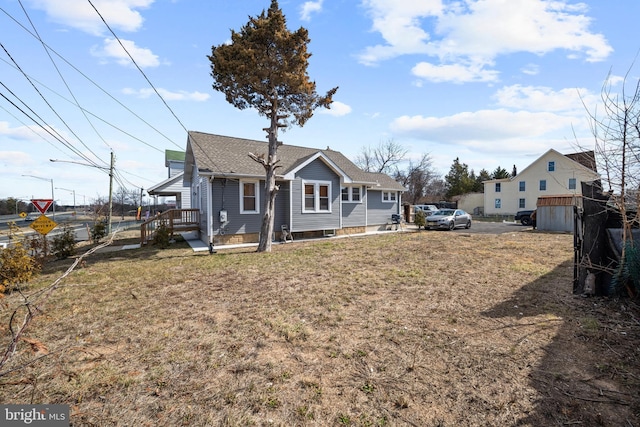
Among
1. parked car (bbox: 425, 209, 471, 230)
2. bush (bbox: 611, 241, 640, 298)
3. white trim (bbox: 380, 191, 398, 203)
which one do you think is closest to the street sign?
bush (bbox: 611, 241, 640, 298)

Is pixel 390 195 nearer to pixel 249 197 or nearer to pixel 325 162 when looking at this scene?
pixel 325 162

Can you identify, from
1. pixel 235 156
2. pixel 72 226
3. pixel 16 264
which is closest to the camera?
pixel 16 264

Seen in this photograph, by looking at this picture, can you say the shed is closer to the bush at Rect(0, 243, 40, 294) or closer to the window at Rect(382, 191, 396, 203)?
the window at Rect(382, 191, 396, 203)

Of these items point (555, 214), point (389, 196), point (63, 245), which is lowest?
point (63, 245)

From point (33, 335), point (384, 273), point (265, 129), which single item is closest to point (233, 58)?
point (265, 129)

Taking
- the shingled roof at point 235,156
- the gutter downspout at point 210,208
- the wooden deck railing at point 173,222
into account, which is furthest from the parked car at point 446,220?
the wooden deck railing at point 173,222

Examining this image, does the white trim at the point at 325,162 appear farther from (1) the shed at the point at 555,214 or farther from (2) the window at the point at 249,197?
(1) the shed at the point at 555,214

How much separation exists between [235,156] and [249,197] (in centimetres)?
227

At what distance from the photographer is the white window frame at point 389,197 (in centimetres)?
2027

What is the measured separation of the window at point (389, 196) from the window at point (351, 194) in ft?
10.0

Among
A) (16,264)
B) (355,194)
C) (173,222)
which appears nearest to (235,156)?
Result: (173,222)

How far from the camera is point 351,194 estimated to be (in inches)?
688

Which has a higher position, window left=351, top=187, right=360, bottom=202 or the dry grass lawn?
window left=351, top=187, right=360, bottom=202

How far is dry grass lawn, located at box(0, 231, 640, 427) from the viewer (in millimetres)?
2775
